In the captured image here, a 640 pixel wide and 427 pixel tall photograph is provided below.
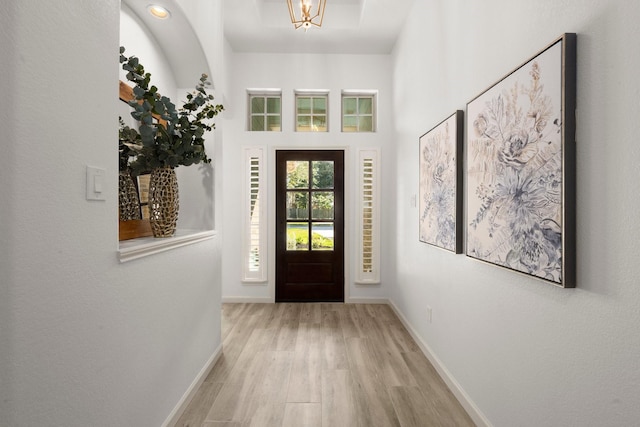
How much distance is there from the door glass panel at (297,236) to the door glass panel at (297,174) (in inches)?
18.8

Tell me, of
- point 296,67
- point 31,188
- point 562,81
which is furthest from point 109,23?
point 296,67

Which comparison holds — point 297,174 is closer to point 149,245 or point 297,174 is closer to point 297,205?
point 297,205

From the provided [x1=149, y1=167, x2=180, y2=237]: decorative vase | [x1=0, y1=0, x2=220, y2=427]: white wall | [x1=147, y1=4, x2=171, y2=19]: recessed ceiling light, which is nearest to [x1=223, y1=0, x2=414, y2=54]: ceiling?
[x1=147, y1=4, x2=171, y2=19]: recessed ceiling light

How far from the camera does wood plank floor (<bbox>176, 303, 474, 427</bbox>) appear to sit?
1896mm

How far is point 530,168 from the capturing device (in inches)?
52.8

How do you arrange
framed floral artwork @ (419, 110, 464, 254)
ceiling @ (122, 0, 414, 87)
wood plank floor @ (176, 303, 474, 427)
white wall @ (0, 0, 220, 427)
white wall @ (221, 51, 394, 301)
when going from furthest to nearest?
white wall @ (221, 51, 394, 301) → ceiling @ (122, 0, 414, 87) → framed floral artwork @ (419, 110, 464, 254) → wood plank floor @ (176, 303, 474, 427) → white wall @ (0, 0, 220, 427)

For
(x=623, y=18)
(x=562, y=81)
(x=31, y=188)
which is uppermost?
(x=623, y=18)

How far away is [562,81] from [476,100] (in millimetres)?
706

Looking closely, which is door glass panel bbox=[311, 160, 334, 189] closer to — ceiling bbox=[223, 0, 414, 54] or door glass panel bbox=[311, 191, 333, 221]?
door glass panel bbox=[311, 191, 333, 221]

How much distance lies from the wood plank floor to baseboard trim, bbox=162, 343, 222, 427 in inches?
1.2

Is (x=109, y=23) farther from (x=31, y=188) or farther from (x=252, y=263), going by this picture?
(x=252, y=263)

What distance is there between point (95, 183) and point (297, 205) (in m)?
3.07

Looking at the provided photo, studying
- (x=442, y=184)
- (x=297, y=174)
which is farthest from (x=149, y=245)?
(x=297, y=174)

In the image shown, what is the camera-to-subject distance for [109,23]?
1.27 metres
